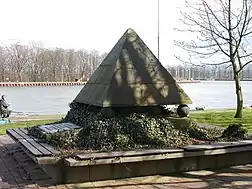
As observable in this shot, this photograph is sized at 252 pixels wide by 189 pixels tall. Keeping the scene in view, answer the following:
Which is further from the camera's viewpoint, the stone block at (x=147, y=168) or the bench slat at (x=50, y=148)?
the stone block at (x=147, y=168)

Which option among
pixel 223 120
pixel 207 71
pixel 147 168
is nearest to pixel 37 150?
pixel 147 168

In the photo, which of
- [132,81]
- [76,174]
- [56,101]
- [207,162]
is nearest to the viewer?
[76,174]

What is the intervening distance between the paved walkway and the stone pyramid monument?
1.82 meters

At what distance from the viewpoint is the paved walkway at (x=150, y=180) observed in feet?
19.7

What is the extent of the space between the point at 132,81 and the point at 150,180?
2.46 metres

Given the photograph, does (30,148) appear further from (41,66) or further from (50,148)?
(41,66)

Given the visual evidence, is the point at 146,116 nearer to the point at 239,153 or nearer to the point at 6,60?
the point at 239,153

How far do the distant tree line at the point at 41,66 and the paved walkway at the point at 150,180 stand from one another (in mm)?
96495

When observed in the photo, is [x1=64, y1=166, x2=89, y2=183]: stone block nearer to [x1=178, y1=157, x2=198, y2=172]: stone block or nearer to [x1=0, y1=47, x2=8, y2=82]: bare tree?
[x1=178, y1=157, x2=198, y2=172]: stone block

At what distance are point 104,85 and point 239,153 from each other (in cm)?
291

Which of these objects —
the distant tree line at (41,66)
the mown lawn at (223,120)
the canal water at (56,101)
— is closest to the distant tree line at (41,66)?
the distant tree line at (41,66)

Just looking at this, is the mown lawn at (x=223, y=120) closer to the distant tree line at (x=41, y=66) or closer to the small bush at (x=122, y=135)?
the small bush at (x=122, y=135)

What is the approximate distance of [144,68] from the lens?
27.9 feet

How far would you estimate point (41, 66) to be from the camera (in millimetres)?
106438
